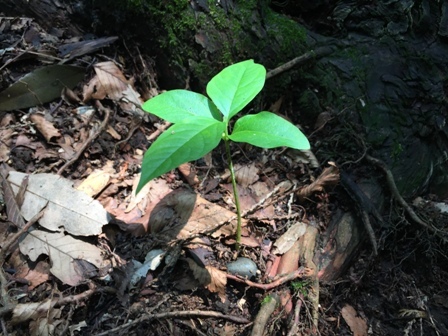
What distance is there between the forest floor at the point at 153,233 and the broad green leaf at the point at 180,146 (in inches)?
24.8

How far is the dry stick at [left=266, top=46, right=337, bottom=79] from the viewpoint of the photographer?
2.25 metres

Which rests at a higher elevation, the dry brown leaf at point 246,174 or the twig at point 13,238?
the twig at point 13,238

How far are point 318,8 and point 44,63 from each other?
6.24ft

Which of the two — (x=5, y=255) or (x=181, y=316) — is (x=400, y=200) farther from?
(x=5, y=255)

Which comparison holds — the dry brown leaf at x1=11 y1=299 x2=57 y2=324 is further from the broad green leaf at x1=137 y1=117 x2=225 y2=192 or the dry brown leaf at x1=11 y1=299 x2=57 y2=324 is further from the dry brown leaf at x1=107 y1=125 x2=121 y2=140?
the dry brown leaf at x1=107 y1=125 x2=121 y2=140

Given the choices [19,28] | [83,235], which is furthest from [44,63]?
[83,235]

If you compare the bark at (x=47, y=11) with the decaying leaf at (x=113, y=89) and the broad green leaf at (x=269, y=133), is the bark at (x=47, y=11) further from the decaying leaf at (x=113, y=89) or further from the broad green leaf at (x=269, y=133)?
the broad green leaf at (x=269, y=133)

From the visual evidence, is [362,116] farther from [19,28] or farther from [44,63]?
[19,28]

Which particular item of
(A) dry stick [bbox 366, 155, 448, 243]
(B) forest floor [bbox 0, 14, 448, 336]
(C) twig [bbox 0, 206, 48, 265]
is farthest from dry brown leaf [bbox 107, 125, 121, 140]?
(A) dry stick [bbox 366, 155, 448, 243]

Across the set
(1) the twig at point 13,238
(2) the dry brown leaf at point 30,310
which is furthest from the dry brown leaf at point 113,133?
(2) the dry brown leaf at point 30,310

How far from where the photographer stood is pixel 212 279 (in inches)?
65.2

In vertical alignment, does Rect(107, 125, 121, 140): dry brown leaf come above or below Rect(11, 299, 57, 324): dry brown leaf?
above

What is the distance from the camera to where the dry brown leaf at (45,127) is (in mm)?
2002

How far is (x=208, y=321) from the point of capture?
1.58m
